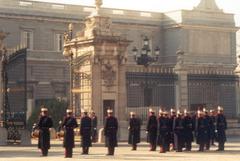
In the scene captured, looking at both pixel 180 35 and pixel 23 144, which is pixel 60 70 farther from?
pixel 23 144

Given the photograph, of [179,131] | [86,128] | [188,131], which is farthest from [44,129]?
[188,131]

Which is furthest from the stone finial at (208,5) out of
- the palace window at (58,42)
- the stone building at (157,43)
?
the palace window at (58,42)

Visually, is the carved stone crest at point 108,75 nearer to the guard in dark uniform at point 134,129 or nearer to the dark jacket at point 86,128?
the guard in dark uniform at point 134,129

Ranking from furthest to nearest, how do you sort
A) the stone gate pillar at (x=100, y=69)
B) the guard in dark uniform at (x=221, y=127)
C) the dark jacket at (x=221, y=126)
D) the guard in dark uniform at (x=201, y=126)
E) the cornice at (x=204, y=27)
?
the cornice at (x=204, y=27) < the stone gate pillar at (x=100, y=69) < the dark jacket at (x=221, y=126) < the guard in dark uniform at (x=221, y=127) < the guard in dark uniform at (x=201, y=126)

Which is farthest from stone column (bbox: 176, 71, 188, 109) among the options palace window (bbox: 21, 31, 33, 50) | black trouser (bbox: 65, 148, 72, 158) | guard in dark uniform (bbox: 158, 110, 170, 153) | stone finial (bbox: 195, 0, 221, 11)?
stone finial (bbox: 195, 0, 221, 11)

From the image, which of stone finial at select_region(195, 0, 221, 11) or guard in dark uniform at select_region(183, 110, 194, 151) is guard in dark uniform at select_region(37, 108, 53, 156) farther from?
stone finial at select_region(195, 0, 221, 11)

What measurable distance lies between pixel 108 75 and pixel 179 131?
19.9ft

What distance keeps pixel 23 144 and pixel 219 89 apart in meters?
10.3

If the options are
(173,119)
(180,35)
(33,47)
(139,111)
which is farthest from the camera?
(180,35)

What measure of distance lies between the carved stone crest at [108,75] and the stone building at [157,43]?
9.31ft

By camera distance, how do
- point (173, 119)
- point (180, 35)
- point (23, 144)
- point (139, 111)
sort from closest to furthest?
point (173, 119), point (23, 144), point (139, 111), point (180, 35)

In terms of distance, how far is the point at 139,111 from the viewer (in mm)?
35219

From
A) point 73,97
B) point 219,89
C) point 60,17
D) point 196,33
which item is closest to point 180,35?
point 196,33

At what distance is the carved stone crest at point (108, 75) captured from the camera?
30562 mm
